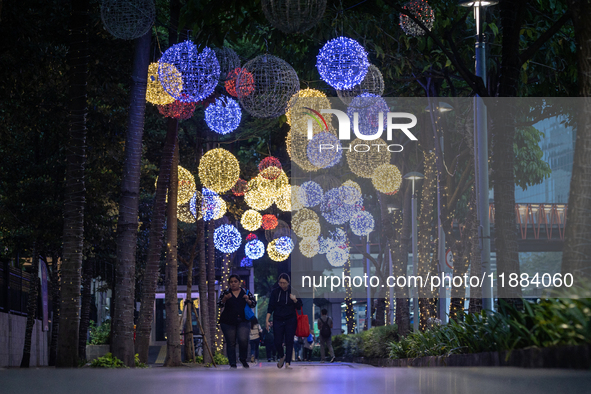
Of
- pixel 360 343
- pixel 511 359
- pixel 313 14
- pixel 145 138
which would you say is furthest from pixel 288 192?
pixel 511 359

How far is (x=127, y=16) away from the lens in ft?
40.6

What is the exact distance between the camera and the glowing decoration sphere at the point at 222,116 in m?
16.8

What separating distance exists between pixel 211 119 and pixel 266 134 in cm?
652

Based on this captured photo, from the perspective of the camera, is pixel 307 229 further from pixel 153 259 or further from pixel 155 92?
pixel 155 92

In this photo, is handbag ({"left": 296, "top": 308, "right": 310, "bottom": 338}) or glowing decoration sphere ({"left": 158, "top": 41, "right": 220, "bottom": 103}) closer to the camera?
glowing decoration sphere ({"left": 158, "top": 41, "right": 220, "bottom": 103})

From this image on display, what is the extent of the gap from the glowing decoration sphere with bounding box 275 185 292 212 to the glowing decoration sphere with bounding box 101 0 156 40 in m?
8.32

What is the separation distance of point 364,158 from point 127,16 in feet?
21.9

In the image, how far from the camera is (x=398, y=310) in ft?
66.5

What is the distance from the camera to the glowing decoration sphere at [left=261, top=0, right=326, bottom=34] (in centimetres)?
961

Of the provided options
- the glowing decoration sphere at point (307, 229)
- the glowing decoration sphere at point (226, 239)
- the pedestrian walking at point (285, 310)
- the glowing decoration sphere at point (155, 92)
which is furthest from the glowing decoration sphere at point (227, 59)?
the glowing decoration sphere at point (307, 229)

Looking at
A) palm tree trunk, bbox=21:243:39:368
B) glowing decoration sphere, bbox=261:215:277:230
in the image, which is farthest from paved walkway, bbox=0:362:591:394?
glowing decoration sphere, bbox=261:215:277:230

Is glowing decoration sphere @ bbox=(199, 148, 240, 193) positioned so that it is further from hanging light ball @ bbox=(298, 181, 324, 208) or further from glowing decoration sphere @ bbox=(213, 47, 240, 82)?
glowing decoration sphere @ bbox=(213, 47, 240, 82)

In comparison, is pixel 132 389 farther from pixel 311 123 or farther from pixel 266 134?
pixel 266 134

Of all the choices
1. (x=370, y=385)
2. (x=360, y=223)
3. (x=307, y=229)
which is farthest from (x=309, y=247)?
(x=370, y=385)
